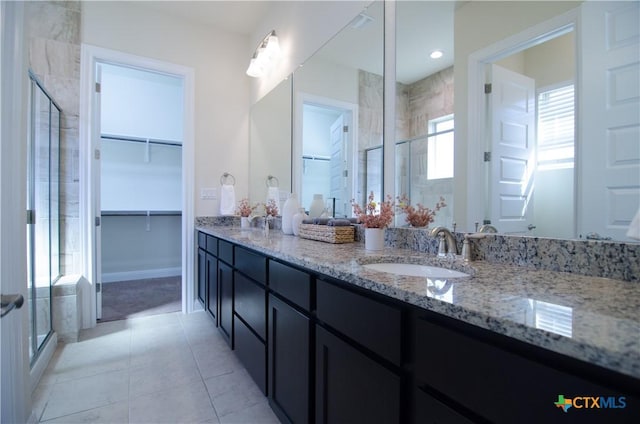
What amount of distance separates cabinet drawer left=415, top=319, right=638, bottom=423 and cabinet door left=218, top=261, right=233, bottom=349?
1.59 meters

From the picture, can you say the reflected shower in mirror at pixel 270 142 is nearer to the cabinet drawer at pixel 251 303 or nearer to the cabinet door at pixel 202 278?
the cabinet door at pixel 202 278

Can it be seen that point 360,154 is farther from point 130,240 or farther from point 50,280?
point 130,240

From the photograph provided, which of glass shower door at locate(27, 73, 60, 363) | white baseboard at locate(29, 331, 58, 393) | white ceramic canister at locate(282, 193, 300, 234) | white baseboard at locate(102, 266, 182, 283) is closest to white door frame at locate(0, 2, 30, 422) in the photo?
white baseboard at locate(29, 331, 58, 393)

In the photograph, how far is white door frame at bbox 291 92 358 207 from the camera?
1.93 meters

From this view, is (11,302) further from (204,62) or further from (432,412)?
(204,62)

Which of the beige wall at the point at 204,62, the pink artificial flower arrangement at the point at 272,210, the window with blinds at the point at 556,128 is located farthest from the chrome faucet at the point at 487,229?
the beige wall at the point at 204,62

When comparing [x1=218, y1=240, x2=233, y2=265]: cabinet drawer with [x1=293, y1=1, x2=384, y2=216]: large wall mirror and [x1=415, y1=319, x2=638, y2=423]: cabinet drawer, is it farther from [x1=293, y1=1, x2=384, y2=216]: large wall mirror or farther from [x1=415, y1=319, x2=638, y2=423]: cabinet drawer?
[x1=415, y1=319, x2=638, y2=423]: cabinet drawer

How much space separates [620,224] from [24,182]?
7.05 ft

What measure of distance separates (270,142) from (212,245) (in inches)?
44.5

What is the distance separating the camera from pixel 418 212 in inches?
59.5

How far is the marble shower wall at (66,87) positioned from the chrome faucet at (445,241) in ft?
9.55

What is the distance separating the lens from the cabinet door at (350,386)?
31.1 inches

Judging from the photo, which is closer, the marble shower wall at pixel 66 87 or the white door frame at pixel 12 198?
the white door frame at pixel 12 198

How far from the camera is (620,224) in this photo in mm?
855
